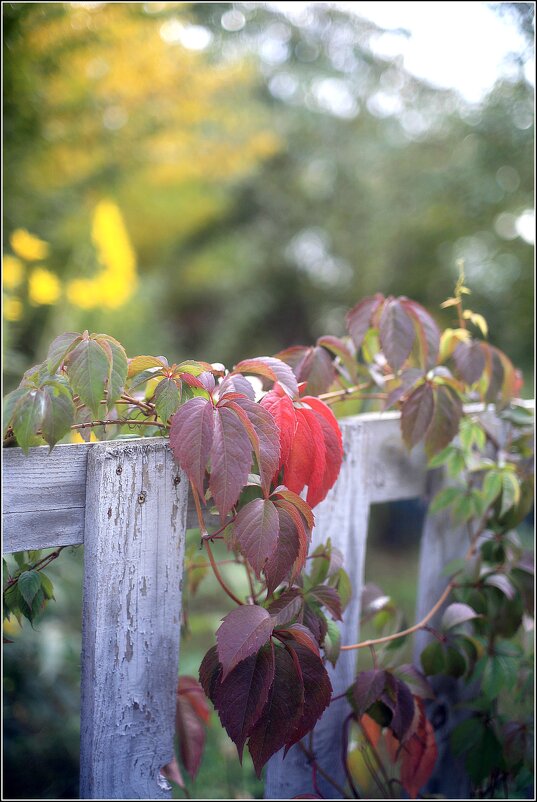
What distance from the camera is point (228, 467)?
79cm

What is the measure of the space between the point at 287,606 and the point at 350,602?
1.23 feet

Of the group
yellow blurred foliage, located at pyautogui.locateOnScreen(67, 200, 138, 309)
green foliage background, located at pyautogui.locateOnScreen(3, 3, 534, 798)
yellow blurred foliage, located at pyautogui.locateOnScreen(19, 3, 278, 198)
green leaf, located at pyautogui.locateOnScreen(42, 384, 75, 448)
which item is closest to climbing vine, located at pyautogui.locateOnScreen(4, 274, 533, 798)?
green leaf, located at pyautogui.locateOnScreen(42, 384, 75, 448)

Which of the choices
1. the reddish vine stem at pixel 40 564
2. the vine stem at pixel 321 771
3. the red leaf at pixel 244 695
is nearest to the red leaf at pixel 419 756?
the vine stem at pixel 321 771

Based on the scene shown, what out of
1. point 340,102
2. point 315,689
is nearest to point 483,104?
point 340,102

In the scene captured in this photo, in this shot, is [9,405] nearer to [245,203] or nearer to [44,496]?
[44,496]

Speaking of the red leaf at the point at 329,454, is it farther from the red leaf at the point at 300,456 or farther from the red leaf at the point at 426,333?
the red leaf at the point at 426,333

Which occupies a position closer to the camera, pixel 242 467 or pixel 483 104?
pixel 242 467

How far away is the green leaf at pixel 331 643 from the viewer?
3.31ft

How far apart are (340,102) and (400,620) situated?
3582 millimetres

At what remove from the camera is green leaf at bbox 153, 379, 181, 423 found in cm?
86

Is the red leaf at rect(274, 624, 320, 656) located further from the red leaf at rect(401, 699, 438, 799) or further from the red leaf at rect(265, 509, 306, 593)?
the red leaf at rect(401, 699, 438, 799)

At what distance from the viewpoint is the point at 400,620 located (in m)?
1.36

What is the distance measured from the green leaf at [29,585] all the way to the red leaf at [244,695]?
0.28 meters

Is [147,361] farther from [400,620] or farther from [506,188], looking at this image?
[506,188]
